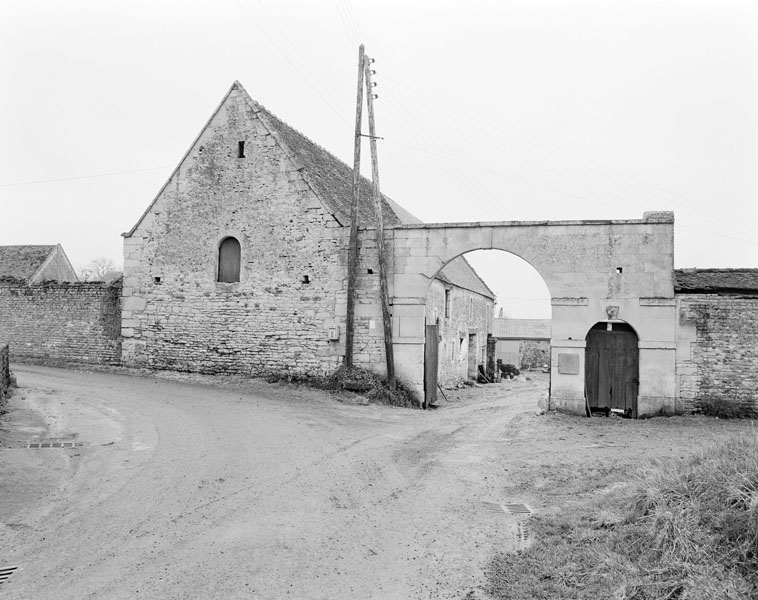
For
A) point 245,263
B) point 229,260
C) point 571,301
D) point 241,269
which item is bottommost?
point 571,301

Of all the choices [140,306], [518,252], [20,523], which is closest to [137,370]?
[140,306]

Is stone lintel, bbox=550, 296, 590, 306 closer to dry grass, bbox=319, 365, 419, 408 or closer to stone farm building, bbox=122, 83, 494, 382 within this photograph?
dry grass, bbox=319, 365, 419, 408

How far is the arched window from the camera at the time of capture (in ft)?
58.9

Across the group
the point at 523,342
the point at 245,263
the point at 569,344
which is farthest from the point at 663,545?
the point at 523,342

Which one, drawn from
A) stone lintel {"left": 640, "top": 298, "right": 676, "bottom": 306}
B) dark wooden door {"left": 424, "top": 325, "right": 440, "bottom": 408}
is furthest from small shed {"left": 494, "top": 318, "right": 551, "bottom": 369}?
stone lintel {"left": 640, "top": 298, "right": 676, "bottom": 306}

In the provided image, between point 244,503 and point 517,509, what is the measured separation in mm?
3124

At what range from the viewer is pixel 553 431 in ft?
41.1

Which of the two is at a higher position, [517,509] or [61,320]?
[61,320]

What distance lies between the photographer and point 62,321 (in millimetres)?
19969

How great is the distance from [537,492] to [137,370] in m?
14.2

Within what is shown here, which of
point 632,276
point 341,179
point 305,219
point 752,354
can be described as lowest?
point 752,354

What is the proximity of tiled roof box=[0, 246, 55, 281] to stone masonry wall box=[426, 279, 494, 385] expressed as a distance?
22.0 metres

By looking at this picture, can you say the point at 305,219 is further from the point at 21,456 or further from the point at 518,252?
the point at 21,456

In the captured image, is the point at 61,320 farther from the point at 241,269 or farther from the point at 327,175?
the point at 327,175
